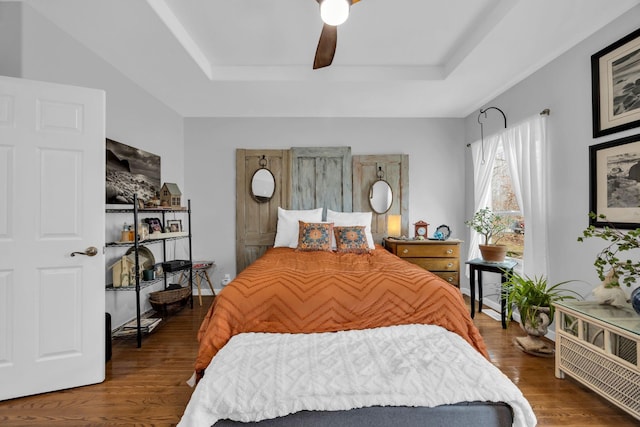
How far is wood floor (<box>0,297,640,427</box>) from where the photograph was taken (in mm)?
1636

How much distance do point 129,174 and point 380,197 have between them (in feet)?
9.90

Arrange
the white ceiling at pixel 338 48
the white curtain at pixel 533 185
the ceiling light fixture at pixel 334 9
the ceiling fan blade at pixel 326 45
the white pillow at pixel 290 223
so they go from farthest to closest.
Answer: the white pillow at pixel 290 223, the white curtain at pixel 533 185, the white ceiling at pixel 338 48, the ceiling fan blade at pixel 326 45, the ceiling light fixture at pixel 334 9

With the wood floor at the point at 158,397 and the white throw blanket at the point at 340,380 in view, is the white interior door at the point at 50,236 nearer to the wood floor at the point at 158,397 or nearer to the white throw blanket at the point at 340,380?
the wood floor at the point at 158,397

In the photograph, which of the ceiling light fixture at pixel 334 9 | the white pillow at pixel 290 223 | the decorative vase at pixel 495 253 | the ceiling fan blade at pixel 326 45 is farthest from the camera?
the white pillow at pixel 290 223

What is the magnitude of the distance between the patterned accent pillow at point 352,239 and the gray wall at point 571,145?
68.0 inches

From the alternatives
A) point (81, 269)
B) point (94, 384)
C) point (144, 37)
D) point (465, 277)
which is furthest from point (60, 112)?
point (465, 277)

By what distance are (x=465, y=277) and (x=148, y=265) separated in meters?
3.99

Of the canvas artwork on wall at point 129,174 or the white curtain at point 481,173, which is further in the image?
the white curtain at point 481,173

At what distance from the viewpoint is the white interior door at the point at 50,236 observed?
1.81m

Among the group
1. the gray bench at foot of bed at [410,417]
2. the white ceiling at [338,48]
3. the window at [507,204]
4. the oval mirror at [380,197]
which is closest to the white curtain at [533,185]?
the window at [507,204]

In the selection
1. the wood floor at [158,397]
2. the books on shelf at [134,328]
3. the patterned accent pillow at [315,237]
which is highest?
the patterned accent pillow at [315,237]

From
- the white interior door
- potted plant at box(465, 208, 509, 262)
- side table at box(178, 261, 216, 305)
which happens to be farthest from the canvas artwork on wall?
potted plant at box(465, 208, 509, 262)

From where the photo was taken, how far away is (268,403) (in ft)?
3.92

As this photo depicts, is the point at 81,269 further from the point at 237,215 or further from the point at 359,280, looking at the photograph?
the point at 237,215
